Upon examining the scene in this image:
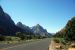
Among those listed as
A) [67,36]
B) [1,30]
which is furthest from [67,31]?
[1,30]

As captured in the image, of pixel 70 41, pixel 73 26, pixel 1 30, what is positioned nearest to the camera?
pixel 73 26

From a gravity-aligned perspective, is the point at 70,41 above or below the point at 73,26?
below

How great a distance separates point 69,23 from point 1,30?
155440mm

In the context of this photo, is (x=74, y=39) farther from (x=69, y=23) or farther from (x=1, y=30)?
(x=1, y=30)

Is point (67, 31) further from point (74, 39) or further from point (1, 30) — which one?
point (1, 30)

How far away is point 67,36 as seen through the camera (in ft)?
160

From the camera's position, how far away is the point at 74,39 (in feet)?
156

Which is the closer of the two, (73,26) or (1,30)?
(73,26)

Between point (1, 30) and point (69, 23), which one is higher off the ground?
point (1, 30)

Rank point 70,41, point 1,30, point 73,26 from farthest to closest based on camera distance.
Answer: point 1,30
point 70,41
point 73,26

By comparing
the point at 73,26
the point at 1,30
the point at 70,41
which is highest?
the point at 1,30

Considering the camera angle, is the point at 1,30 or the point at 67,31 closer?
the point at 67,31

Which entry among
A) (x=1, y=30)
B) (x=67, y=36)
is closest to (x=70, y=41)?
(x=67, y=36)

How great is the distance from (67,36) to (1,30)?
154501mm
